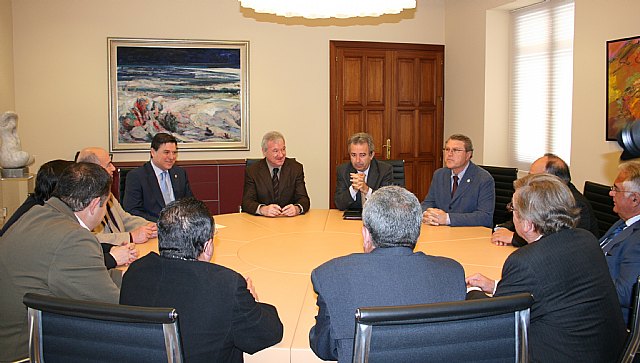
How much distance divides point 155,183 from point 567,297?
3.35 m

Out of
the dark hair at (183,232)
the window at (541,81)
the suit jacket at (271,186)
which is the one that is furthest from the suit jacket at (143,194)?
the window at (541,81)

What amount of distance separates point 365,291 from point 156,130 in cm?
589

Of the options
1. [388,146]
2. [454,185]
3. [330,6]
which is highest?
[330,6]

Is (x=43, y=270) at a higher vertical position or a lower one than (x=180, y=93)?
lower

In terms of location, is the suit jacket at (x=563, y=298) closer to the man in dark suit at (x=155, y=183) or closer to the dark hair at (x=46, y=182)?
the dark hair at (x=46, y=182)

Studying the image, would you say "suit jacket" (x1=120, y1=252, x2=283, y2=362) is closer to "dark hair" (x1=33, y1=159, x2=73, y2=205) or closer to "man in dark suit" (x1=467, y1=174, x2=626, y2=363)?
"man in dark suit" (x1=467, y1=174, x2=626, y2=363)

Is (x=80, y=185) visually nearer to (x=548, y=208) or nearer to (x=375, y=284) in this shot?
(x=375, y=284)

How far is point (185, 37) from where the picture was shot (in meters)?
7.29

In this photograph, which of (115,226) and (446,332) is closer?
(446,332)

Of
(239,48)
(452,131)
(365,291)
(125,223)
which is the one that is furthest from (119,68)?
(365,291)

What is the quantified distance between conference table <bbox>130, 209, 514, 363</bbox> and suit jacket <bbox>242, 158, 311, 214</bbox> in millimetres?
163

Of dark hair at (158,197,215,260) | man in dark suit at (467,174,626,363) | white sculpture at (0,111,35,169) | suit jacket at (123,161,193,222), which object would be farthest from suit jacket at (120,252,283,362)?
white sculpture at (0,111,35,169)

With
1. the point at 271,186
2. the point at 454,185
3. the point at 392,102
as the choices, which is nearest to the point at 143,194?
the point at 271,186

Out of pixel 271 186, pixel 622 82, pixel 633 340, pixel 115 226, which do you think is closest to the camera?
pixel 633 340
